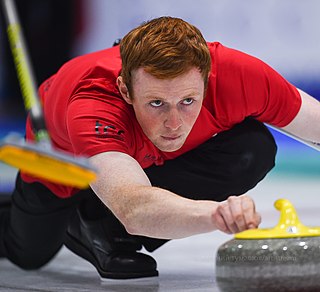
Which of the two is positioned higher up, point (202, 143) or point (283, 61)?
point (202, 143)

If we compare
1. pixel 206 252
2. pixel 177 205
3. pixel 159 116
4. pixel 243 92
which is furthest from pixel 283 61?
pixel 177 205

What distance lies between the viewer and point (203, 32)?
4.67 m

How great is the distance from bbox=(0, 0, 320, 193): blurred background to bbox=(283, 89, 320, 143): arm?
221cm

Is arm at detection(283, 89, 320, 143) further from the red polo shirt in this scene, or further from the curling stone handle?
the curling stone handle

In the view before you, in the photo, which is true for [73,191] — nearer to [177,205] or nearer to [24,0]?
[177,205]

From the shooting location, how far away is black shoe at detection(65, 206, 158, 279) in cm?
211

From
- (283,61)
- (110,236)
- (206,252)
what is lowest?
(283,61)

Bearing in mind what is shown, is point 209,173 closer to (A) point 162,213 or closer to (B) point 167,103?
(B) point 167,103

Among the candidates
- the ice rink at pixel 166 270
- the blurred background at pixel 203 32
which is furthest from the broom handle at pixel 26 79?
the blurred background at pixel 203 32

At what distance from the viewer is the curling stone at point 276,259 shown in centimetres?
132

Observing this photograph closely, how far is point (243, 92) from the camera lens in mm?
1960

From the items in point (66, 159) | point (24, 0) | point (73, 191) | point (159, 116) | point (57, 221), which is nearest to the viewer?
point (66, 159)

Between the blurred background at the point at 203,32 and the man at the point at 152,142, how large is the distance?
1715 millimetres

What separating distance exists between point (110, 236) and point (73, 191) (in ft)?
0.55
